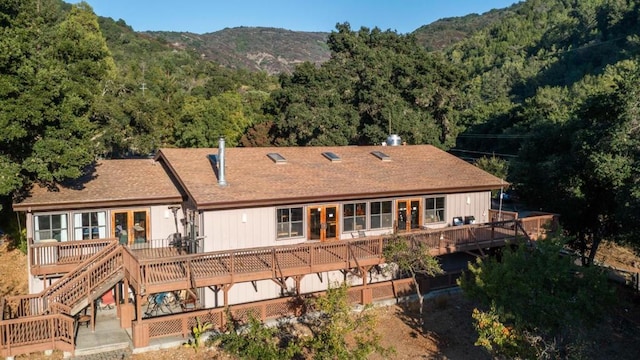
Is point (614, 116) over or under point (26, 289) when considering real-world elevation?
over

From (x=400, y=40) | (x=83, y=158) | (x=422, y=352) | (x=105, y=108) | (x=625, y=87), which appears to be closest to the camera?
(x=422, y=352)

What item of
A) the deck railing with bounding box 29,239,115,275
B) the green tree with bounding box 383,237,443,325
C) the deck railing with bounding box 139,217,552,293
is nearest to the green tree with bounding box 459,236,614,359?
the green tree with bounding box 383,237,443,325

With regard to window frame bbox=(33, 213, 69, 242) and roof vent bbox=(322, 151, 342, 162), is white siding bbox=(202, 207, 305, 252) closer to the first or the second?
roof vent bbox=(322, 151, 342, 162)

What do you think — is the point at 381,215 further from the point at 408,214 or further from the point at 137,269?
the point at 137,269

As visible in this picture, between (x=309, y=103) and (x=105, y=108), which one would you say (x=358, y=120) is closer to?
(x=309, y=103)

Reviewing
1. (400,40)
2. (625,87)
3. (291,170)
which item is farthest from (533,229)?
→ (400,40)

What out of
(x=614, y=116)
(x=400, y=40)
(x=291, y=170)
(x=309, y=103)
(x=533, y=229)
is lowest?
(x=533, y=229)
